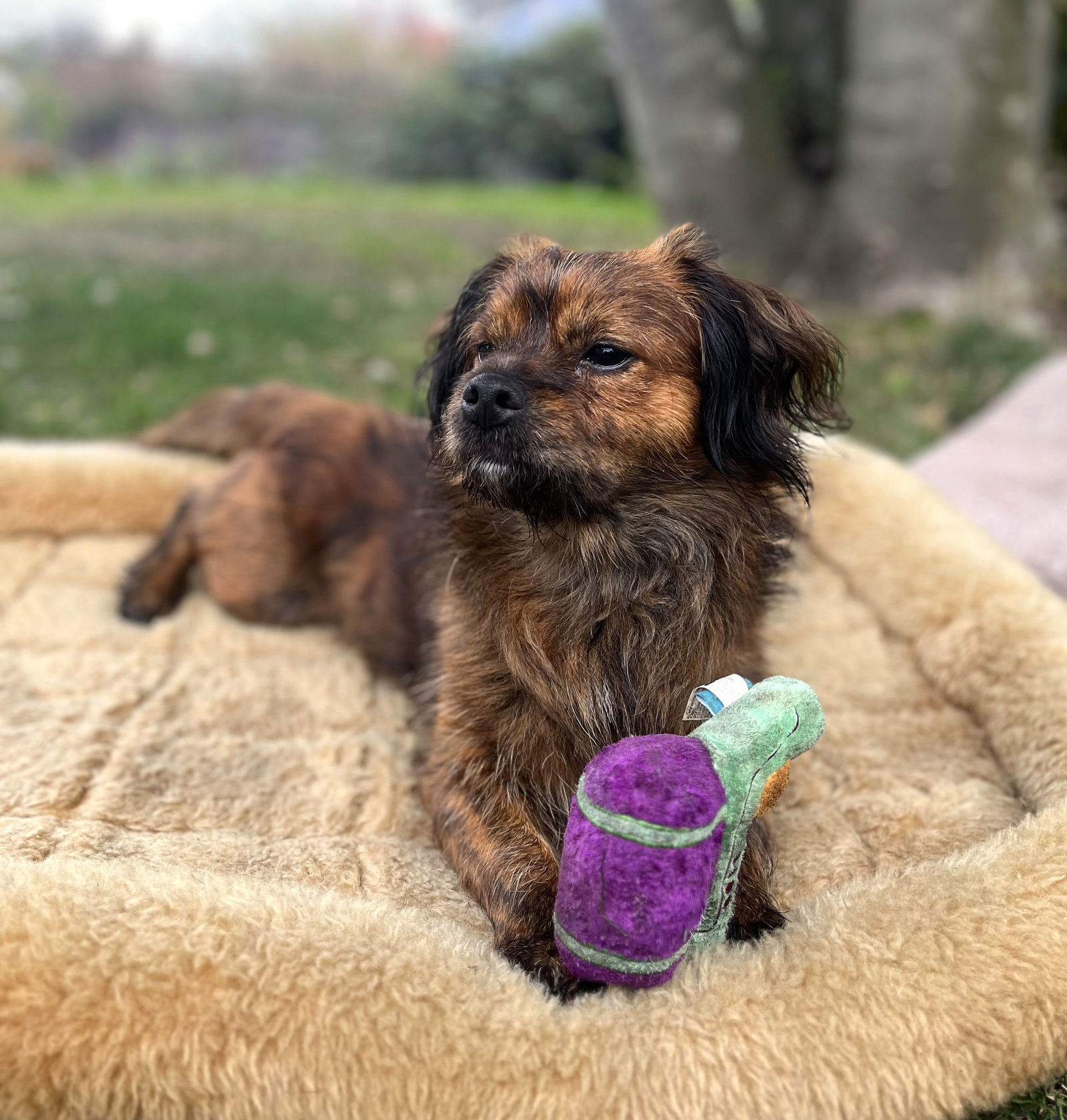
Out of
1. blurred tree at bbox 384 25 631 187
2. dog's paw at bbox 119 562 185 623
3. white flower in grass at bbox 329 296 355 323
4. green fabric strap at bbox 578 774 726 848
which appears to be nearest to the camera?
green fabric strap at bbox 578 774 726 848

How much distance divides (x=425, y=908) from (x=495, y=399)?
3.47 ft

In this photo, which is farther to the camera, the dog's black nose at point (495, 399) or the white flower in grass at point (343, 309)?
the white flower in grass at point (343, 309)

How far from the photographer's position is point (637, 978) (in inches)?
74.5

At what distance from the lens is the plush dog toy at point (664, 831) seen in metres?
1.75

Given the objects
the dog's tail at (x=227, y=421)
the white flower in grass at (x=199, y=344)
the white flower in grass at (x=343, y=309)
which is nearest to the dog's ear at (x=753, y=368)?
the dog's tail at (x=227, y=421)

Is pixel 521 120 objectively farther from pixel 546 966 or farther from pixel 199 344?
pixel 546 966

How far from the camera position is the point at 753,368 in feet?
7.99

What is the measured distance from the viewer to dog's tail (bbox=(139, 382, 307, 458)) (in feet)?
13.3

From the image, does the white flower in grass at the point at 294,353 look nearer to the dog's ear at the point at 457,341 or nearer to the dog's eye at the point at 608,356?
the dog's ear at the point at 457,341

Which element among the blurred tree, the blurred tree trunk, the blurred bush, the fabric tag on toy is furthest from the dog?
the blurred tree

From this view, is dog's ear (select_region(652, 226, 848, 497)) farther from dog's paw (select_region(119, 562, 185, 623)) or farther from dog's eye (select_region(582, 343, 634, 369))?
dog's paw (select_region(119, 562, 185, 623))

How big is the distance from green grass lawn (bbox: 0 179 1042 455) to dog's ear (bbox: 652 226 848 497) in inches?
38.9

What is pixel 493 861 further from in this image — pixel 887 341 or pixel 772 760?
pixel 887 341

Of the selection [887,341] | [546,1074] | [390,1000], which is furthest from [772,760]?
[887,341]
